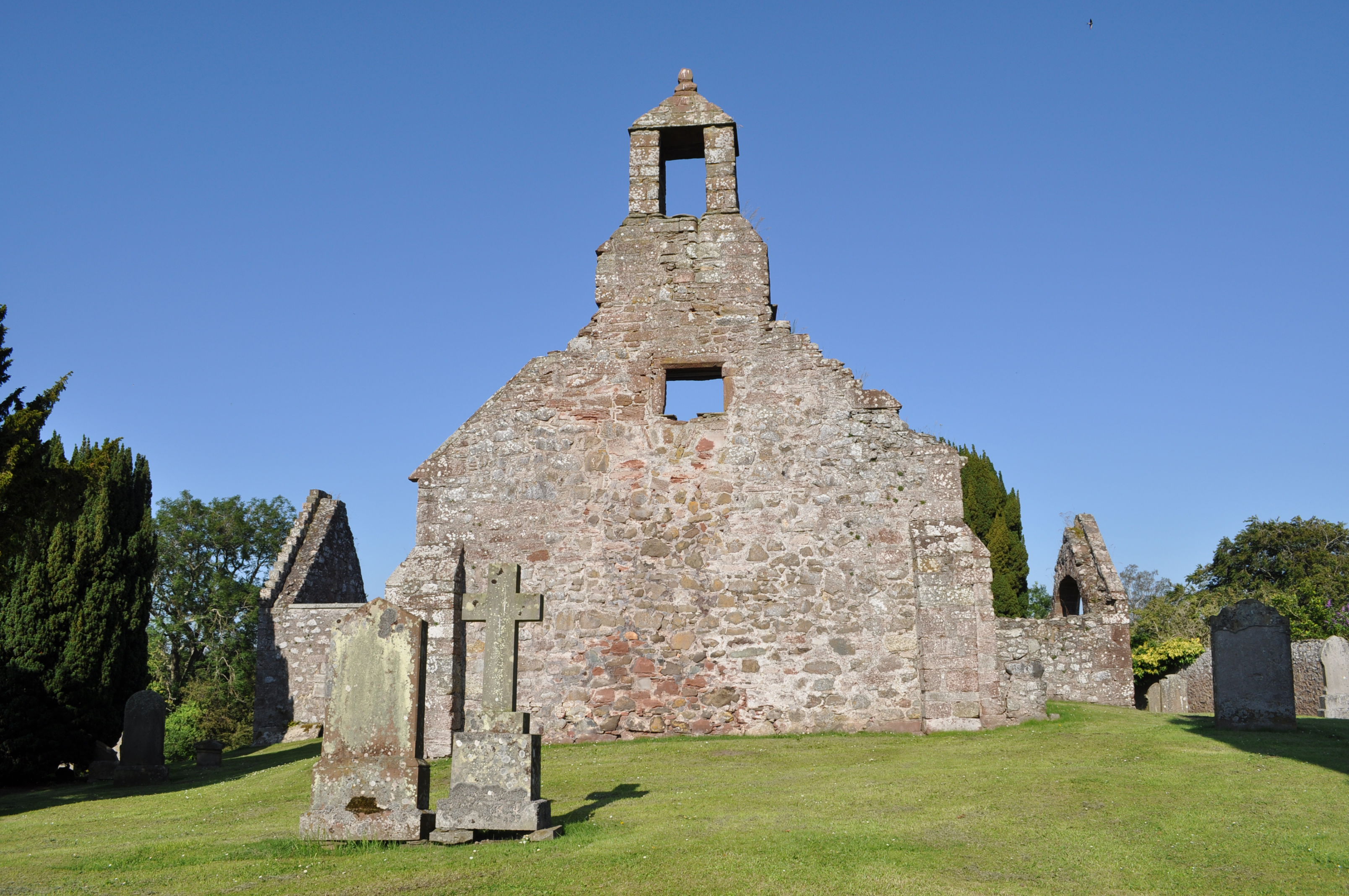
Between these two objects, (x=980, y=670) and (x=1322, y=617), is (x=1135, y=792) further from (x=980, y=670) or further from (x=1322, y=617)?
(x=1322, y=617)

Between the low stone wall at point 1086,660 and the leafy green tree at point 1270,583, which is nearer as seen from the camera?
the low stone wall at point 1086,660

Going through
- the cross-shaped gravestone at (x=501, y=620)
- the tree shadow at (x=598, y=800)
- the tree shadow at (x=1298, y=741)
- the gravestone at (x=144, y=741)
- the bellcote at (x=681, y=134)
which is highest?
the bellcote at (x=681, y=134)

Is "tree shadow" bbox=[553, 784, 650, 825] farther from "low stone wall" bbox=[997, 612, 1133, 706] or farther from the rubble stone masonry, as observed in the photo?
"low stone wall" bbox=[997, 612, 1133, 706]

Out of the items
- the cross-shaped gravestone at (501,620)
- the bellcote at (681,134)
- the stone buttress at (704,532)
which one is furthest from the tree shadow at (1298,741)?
the bellcote at (681,134)

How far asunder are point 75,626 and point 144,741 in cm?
292

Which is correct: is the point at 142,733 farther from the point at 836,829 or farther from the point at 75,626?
the point at 836,829

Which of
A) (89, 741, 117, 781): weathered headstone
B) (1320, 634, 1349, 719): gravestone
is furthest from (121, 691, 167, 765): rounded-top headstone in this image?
(1320, 634, 1349, 719): gravestone

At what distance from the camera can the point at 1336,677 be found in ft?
57.0

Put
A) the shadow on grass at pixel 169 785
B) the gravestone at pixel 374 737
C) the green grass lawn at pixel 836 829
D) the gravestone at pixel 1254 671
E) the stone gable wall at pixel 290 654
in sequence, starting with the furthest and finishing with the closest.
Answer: the stone gable wall at pixel 290 654 → the shadow on grass at pixel 169 785 → the gravestone at pixel 1254 671 → the gravestone at pixel 374 737 → the green grass lawn at pixel 836 829

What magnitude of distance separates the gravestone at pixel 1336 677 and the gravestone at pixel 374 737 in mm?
16941

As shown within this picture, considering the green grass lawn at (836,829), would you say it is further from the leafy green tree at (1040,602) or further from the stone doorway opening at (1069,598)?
the leafy green tree at (1040,602)

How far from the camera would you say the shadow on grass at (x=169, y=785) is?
494 inches

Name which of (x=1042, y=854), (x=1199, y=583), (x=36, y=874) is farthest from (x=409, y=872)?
(x=1199, y=583)

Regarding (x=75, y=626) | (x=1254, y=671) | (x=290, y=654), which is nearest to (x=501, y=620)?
(x=1254, y=671)
